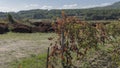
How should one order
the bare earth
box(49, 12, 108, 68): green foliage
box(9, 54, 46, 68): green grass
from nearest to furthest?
box(49, 12, 108, 68): green foliage
box(9, 54, 46, 68): green grass
the bare earth

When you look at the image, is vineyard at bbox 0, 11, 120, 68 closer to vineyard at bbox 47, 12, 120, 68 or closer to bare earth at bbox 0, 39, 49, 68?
vineyard at bbox 47, 12, 120, 68

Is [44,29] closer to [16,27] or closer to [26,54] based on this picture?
[16,27]

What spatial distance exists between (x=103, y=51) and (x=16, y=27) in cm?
1420

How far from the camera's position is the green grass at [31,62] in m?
11.7

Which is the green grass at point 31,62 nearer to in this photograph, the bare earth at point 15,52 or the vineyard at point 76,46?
the vineyard at point 76,46

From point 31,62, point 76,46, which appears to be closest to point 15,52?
point 31,62

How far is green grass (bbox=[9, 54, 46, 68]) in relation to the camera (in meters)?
11.7

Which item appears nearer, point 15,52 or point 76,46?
point 76,46

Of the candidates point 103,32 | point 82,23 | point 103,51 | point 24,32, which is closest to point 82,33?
point 82,23

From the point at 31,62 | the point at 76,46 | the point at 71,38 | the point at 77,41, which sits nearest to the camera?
the point at 71,38

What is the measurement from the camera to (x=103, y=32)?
40.1 feet

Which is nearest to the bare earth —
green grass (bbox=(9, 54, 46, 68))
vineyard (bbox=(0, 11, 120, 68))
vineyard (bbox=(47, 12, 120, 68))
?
vineyard (bbox=(0, 11, 120, 68))

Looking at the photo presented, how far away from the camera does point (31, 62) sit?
12.4 m

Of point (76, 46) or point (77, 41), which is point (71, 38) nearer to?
point (77, 41)
